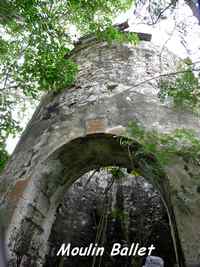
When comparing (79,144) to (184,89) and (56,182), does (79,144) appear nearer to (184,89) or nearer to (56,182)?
(56,182)

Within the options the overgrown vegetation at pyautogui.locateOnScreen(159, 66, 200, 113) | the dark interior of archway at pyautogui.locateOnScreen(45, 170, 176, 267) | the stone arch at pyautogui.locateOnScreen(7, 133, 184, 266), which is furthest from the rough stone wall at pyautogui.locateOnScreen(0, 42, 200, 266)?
the dark interior of archway at pyautogui.locateOnScreen(45, 170, 176, 267)

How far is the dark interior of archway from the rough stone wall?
105 centimetres

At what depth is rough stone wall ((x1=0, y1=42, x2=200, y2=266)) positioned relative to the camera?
3.12 meters

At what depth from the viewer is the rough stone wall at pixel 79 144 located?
312cm

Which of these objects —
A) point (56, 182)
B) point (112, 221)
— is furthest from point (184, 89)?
point (112, 221)

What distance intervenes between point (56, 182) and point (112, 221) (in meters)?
2.15

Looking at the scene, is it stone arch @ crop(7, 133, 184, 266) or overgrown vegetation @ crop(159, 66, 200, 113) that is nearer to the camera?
stone arch @ crop(7, 133, 184, 266)

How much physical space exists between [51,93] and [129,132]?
6.08ft

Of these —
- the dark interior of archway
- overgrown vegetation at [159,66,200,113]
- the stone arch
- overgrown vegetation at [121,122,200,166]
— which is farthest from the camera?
the dark interior of archway

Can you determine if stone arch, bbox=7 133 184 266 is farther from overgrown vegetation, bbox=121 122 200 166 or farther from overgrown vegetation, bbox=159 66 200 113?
overgrown vegetation, bbox=159 66 200 113

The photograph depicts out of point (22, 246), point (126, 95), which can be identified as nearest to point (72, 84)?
point (126, 95)

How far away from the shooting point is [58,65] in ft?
12.7

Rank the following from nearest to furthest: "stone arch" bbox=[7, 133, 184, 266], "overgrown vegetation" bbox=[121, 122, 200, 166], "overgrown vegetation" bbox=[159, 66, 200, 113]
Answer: "overgrown vegetation" bbox=[121, 122, 200, 166] < "stone arch" bbox=[7, 133, 184, 266] < "overgrown vegetation" bbox=[159, 66, 200, 113]

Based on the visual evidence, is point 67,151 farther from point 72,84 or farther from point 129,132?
point 72,84
